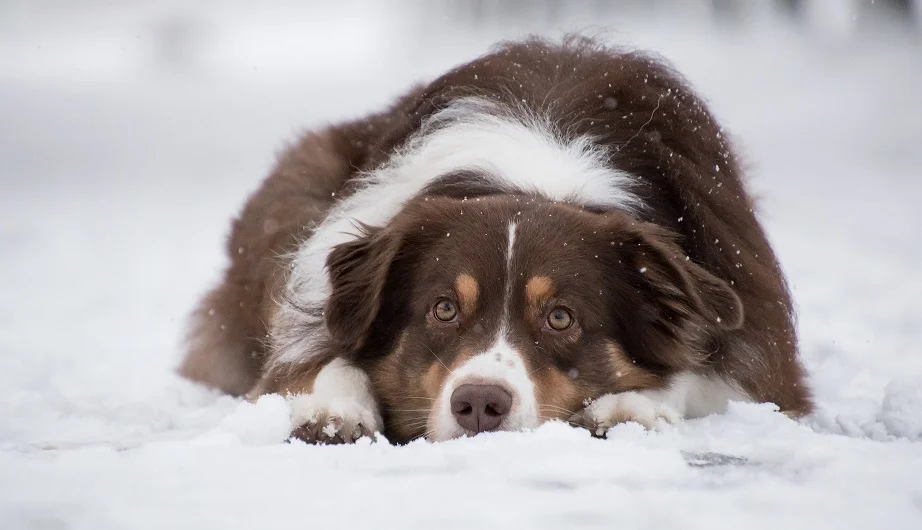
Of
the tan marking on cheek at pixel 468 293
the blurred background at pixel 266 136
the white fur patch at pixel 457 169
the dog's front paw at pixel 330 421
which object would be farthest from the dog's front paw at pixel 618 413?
the blurred background at pixel 266 136

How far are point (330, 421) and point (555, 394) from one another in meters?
0.88

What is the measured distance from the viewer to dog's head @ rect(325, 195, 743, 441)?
12.2ft

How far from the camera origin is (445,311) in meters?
3.97

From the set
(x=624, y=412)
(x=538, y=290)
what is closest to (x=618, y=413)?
(x=624, y=412)

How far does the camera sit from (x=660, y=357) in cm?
422

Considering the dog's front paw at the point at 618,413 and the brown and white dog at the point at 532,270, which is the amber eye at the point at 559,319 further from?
the dog's front paw at the point at 618,413

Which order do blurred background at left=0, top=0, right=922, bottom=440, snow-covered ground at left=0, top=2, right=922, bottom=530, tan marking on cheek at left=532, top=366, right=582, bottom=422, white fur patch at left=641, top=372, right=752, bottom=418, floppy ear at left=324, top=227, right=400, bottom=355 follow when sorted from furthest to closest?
blurred background at left=0, top=0, right=922, bottom=440, white fur patch at left=641, top=372, right=752, bottom=418, floppy ear at left=324, top=227, right=400, bottom=355, tan marking on cheek at left=532, top=366, right=582, bottom=422, snow-covered ground at left=0, top=2, right=922, bottom=530

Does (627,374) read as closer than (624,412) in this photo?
No

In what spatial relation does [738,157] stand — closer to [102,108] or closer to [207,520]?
[207,520]

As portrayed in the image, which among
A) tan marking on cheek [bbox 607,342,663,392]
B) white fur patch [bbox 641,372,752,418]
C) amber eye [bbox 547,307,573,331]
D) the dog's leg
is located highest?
amber eye [bbox 547,307,573,331]

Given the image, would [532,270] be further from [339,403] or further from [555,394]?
[339,403]

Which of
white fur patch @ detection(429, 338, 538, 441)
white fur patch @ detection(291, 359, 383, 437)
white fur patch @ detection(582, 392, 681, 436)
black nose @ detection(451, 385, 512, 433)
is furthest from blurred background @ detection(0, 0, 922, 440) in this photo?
black nose @ detection(451, 385, 512, 433)

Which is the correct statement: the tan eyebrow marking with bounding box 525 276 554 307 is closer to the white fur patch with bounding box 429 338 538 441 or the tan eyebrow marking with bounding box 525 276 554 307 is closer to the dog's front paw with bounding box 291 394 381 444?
the white fur patch with bounding box 429 338 538 441

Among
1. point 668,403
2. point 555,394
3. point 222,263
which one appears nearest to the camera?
point 555,394
